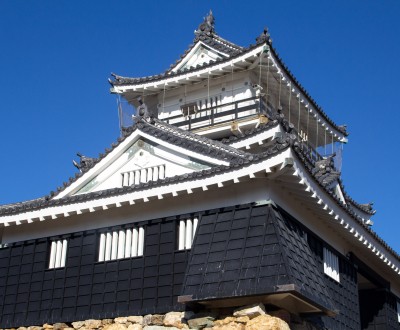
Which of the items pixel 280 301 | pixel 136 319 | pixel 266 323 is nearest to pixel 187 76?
pixel 136 319

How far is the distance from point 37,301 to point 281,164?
7.26 m

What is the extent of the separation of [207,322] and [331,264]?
16.1 feet

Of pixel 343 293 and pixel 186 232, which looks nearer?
pixel 186 232

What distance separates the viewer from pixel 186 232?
14367 millimetres

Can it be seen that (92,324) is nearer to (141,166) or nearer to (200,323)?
(200,323)

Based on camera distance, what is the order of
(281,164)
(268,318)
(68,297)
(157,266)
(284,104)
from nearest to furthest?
(268,318)
(281,164)
(157,266)
(68,297)
(284,104)

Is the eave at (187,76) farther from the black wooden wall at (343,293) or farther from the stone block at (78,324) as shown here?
the stone block at (78,324)

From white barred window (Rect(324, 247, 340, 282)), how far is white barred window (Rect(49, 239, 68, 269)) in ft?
21.7

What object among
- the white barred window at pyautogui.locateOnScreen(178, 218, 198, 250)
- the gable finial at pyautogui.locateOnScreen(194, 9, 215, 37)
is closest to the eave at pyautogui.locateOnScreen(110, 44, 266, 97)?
the gable finial at pyautogui.locateOnScreen(194, 9, 215, 37)

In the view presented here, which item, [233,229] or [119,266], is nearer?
[233,229]

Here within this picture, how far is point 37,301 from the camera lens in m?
15.6

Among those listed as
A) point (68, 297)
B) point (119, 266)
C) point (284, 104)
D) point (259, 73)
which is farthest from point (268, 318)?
point (284, 104)

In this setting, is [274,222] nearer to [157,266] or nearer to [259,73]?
[157,266]

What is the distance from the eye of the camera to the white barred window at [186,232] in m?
14.2
